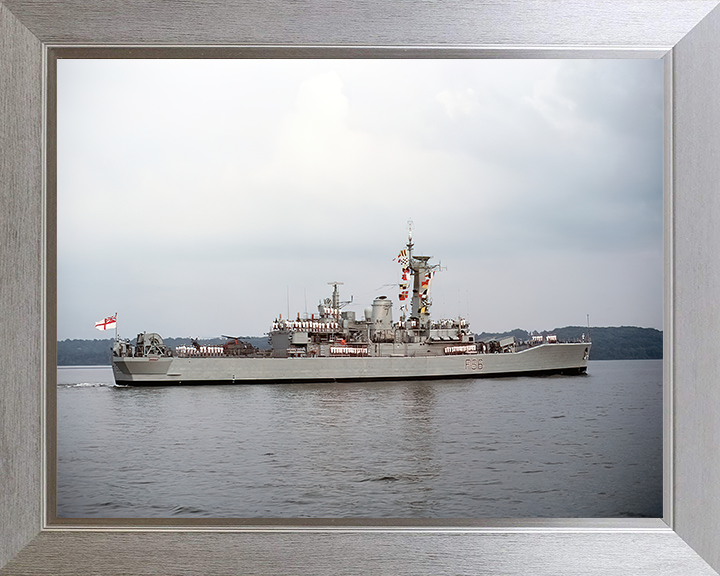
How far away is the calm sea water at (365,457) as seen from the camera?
7.10 ft

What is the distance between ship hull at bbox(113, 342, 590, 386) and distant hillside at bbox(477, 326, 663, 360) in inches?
2.9

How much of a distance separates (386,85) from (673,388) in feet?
5.69

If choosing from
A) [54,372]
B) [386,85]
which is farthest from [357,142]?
[54,372]

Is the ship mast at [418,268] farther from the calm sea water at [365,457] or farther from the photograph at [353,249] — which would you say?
the calm sea water at [365,457]

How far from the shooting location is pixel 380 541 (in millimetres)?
1785

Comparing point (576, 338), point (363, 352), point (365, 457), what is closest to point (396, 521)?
point (365, 457)

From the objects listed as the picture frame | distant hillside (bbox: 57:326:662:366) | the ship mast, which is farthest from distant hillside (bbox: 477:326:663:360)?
the ship mast

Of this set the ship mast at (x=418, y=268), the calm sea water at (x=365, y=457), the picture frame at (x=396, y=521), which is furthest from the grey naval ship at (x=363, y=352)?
the picture frame at (x=396, y=521)

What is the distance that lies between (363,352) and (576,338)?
6.87 feet

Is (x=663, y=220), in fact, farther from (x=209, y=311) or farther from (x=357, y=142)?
(x=209, y=311)

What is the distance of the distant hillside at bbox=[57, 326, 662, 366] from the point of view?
203 cm

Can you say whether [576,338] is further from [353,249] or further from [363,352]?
[363,352]

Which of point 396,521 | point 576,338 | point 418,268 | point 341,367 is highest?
point 418,268

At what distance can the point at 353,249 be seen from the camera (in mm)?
2914
